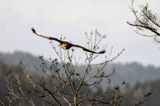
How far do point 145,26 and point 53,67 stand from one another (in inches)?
183

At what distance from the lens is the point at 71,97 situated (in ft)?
43.3

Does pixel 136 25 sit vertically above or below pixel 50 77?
above

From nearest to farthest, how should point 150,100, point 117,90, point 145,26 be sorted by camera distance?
1. point 117,90
2. point 145,26
3. point 150,100

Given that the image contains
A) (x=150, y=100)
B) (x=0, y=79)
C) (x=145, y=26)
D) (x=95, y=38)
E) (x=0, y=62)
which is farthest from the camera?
(x=150, y=100)

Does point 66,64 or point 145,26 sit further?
point 145,26

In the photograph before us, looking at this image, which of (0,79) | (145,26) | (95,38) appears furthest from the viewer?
(0,79)

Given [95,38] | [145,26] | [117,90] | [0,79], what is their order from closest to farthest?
1. [117,90]
2. [95,38]
3. [145,26]
4. [0,79]

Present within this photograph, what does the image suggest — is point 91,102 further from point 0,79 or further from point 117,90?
point 0,79

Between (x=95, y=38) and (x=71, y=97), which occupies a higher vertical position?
(x=95, y=38)

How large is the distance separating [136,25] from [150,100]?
509ft

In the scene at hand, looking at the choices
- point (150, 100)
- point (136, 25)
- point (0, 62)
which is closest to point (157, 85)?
point (150, 100)

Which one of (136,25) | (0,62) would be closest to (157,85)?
(0,62)

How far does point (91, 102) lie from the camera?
474 inches

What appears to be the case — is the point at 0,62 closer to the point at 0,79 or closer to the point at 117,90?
the point at 0,79
